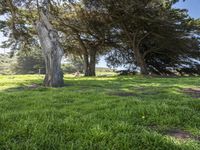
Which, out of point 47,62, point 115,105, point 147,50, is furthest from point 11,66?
point 115,105

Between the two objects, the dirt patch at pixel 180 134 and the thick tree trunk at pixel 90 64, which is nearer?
the dirt patch at pixel 180 134

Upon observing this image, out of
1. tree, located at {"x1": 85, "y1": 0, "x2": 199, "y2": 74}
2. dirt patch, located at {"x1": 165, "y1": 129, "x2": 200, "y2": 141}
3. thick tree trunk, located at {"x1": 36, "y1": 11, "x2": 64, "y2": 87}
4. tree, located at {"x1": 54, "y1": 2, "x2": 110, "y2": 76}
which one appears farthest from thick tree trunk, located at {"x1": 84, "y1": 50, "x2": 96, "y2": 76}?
dirt patch, located at {"x1": 165, "y1": 129, "x2": 200, "y2": 141}

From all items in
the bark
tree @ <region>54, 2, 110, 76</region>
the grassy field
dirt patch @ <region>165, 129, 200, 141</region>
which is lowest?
dirt patch @ <region>165, 129, 200, 141</region>

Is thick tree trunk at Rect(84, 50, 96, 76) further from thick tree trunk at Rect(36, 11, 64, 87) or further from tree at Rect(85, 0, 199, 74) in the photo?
thick tree trunk at Rect(36, 11, 64, 87)

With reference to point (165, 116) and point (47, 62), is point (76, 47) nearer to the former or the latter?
point (47, 62)

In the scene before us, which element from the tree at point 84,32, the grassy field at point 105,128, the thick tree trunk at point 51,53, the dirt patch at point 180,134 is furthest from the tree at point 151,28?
the dirt patch at point 180,134

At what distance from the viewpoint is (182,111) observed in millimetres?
6652

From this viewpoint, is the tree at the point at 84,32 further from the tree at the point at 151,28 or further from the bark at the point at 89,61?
the tree at the point at 151,28

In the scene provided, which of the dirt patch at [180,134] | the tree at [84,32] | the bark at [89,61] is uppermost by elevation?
the tree at [84,32]

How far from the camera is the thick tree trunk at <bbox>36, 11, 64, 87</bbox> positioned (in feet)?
48.4

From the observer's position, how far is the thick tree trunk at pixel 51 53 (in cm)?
1475

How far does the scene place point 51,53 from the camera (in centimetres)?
1512

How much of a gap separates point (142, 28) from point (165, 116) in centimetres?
2366

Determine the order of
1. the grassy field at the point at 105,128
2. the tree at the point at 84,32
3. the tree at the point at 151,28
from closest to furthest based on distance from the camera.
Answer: the grassy field at the point at 105,128 → the tree at the point at 151,28 → the tree at the point at 84,32
